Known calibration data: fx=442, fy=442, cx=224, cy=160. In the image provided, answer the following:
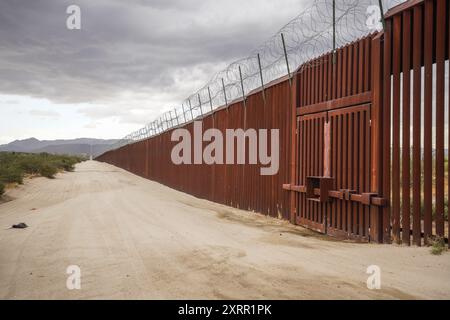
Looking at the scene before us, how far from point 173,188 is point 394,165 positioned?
1716 cm

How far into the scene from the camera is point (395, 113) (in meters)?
6.27

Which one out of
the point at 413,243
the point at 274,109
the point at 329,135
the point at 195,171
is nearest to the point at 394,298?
the point at 413,243

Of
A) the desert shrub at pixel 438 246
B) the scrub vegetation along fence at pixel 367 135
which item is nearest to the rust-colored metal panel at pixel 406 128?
the scrub vegetation along fence at pixel 367 135

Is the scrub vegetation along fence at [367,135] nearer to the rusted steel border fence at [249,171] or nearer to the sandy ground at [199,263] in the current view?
the rusted steel border fence at [249,171]

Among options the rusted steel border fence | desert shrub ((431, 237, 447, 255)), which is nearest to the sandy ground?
desert shrub ((431, 237, 447, 255))

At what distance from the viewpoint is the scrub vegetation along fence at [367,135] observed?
5.67m

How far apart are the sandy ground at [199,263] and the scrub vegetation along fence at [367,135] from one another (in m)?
0.52

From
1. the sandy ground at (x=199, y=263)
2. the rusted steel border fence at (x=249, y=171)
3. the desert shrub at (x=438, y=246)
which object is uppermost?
the rusted steel border fence at (x=249, y=171)

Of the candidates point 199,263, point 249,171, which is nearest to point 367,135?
point 199,263

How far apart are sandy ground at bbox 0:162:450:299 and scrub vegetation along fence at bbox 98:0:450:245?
1.69ft

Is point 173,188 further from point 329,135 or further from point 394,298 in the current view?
point 394,298

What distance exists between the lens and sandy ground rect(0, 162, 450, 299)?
4098 millimetres

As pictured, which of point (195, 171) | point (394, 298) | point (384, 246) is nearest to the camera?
point (394, 298)

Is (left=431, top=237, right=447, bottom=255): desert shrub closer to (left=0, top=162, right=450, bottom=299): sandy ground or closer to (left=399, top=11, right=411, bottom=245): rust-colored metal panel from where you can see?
(left=0, top=162, right=450, bottom=299): sandy ground
